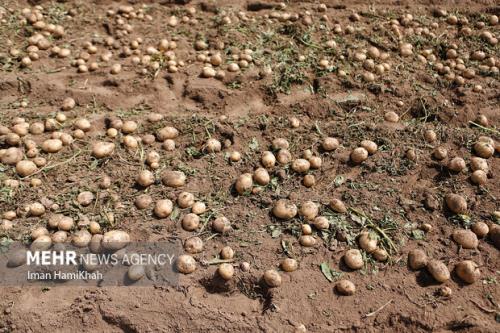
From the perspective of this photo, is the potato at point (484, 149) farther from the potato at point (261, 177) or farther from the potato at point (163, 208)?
the potato at point (163, 208)

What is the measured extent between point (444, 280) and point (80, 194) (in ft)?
9.55

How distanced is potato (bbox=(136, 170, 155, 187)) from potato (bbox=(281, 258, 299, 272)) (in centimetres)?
135

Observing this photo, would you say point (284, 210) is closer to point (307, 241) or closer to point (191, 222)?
point (307, 241)

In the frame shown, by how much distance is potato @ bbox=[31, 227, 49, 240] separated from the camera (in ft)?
9.95

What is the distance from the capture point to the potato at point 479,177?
3519mm

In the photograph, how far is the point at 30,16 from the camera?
517 cm

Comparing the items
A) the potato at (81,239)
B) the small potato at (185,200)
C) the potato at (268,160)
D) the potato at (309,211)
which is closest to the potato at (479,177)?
the potato at (309,211)

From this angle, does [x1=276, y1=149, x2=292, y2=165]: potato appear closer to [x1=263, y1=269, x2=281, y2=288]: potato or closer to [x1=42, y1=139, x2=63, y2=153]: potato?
[x1=263, y1=269, x2=281, y2=288]: potato

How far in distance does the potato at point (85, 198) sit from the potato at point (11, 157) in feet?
2.58

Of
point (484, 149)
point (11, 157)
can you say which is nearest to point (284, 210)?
point (484, 149)

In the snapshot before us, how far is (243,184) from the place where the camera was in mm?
3385

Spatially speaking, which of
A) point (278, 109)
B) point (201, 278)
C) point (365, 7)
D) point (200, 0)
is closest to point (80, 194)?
point (201, 278)

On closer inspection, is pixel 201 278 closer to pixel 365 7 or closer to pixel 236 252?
pixel 236 252

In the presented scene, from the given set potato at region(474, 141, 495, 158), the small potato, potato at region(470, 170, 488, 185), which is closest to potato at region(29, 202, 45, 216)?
the small potato
